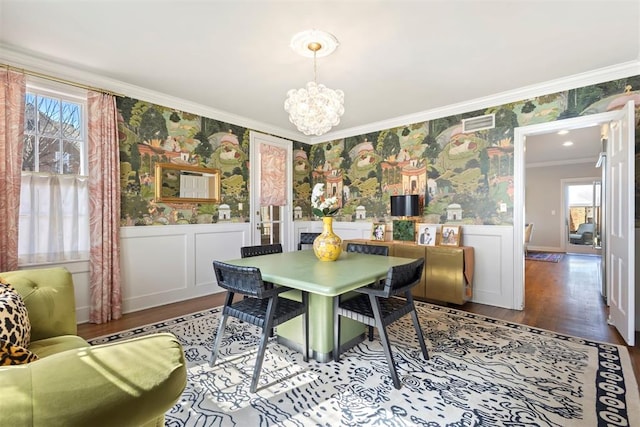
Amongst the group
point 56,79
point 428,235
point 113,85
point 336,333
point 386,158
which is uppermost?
point 113,85

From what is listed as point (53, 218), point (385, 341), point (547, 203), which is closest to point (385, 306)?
point (385, 341)

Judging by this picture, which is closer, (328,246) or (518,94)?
(328,246)

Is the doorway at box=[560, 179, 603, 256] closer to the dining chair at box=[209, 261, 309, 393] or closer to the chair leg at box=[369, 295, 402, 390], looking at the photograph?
the chair leg at box=[369, 295, 402, 390]

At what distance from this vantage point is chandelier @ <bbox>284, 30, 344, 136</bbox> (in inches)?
92.7

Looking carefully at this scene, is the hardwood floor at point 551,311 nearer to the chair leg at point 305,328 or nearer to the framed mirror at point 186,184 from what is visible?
the framed mirror at point 186,184

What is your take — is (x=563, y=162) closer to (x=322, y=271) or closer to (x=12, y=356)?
(x=322, y=271)

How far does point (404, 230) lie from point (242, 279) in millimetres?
2923

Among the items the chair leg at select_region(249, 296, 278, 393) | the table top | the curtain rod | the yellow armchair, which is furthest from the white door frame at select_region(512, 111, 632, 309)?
the curtain rod

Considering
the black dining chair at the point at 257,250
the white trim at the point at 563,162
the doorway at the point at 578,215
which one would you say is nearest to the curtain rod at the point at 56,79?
the black dining chair at the point at 257,250

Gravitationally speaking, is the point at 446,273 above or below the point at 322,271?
below

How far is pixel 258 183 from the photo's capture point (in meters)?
4.68

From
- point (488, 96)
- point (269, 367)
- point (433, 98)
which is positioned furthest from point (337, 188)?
point (269, 367)

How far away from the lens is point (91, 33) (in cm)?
232

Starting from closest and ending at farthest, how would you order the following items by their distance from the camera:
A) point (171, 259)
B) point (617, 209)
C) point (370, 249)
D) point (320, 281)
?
1. point (320, 281)
2. point (617, 209)
3. point (370, 249)
4. point (171, 259)
